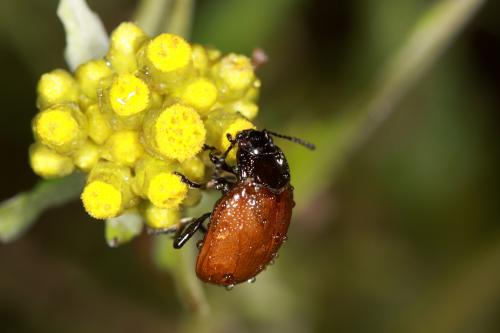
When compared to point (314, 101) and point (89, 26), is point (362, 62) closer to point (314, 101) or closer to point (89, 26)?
point (314, 101)

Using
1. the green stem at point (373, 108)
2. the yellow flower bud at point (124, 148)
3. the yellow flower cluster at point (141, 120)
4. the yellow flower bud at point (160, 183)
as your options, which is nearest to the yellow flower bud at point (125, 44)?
the yellow flower cluster at point (141, 120)

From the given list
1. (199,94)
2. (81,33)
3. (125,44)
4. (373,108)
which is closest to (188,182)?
(199,94)

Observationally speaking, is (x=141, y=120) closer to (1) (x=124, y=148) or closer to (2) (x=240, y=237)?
(1) (x=124, y=148)

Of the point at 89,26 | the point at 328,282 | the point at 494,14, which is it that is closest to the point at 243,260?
the point at 89,26

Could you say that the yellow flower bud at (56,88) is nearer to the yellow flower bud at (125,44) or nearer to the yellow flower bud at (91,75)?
the yellow flower bud at (91,75)

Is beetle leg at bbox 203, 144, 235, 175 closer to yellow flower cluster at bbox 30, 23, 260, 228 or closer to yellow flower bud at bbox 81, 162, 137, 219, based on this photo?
yellow flower cluster at bbox 30, 23, 260, 228

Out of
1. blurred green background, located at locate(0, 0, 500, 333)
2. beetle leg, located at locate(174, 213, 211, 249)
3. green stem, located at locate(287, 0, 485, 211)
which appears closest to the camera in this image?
beetle leg, located at locate(174, 213, 211, 249)

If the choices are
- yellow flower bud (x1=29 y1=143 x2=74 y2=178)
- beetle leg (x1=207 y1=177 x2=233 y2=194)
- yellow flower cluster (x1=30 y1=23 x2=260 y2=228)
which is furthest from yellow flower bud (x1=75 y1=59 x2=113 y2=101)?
beetle leg (x1=207 y1=177 x2=233 y2=194)
